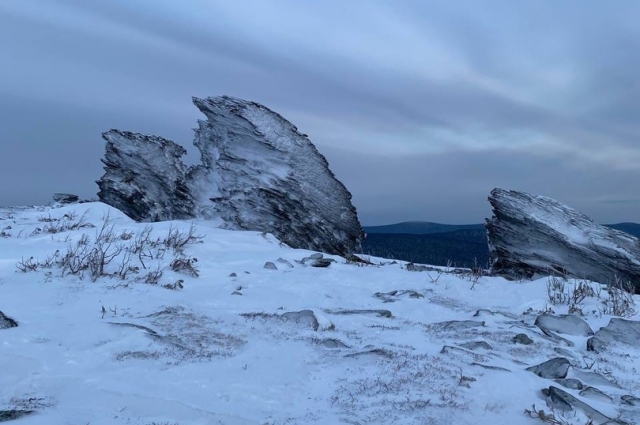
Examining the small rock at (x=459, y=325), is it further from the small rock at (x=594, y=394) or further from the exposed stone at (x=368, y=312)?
the small rock at (x=594, y=394)

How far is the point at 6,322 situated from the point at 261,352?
218 cm

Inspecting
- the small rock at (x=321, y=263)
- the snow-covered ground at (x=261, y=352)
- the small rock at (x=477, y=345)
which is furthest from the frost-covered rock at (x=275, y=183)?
the small rock at (x=477, y=345)

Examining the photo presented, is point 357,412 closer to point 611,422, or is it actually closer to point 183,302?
point 611,422

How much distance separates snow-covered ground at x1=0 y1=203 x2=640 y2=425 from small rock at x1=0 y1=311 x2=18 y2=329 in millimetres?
73

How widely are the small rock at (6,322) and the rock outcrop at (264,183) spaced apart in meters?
10.6

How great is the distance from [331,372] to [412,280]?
514cm

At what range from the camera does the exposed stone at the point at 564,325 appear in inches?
225

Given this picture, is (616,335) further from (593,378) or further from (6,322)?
(6,322)

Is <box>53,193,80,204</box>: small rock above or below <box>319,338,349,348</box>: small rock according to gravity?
above

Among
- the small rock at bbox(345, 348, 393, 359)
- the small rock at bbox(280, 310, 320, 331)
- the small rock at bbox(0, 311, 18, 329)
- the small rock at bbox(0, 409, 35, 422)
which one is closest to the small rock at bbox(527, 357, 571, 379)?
the small rock at bbox(345, 348, 393, 359)

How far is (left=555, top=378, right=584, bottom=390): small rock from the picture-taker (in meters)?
3.82

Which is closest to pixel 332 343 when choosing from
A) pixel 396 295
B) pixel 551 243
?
pixel 396 295

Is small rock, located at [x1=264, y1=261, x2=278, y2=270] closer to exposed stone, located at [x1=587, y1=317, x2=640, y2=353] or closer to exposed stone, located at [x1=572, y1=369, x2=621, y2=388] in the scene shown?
exposed stone, located at [x1=587, y1=317, x2=640, y2=353]

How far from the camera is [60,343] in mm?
4078
